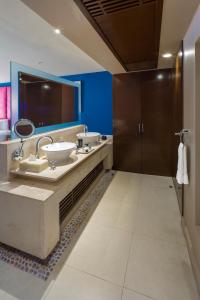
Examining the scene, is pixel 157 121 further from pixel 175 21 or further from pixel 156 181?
pixel 175 21

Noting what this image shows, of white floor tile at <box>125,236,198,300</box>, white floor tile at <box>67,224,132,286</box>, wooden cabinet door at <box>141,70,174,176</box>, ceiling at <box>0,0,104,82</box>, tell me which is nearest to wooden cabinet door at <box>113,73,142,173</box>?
wooden cabinet door at <box>141,70,174,176</box>

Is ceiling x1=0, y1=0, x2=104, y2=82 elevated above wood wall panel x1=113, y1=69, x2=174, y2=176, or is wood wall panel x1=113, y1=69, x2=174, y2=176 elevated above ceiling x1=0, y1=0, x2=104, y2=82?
ceiling x1=0, y1=0, x2=104, y2=82

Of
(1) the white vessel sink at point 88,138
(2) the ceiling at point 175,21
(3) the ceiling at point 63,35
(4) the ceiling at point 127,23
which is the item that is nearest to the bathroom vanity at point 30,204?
(1) the white vessel sink at point 88,138

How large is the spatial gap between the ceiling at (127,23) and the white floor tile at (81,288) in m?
2.19

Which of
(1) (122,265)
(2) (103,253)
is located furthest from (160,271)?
(2) (103,253)

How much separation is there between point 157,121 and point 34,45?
2593 mm

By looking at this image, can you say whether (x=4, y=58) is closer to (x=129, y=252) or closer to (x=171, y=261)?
(x=129, y=252)

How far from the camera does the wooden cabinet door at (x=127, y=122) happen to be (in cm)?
371

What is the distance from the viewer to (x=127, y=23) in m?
1.73

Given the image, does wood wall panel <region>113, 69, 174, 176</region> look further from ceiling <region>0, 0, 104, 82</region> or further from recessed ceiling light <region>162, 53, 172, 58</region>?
ceiling <region>0, 0, 104, 82</region>

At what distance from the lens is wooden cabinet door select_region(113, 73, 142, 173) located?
3.71m

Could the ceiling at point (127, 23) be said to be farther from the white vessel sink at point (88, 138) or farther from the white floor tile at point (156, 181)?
the white floor tile at point (156, 181)

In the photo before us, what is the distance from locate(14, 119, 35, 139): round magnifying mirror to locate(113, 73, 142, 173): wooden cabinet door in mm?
2245

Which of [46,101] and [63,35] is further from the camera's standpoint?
[46,101]
